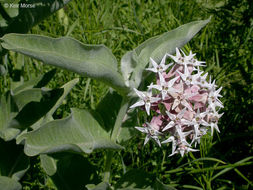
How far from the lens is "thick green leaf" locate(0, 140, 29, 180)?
1347mm

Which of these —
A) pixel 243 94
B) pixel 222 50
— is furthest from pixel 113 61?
pixel 222 50

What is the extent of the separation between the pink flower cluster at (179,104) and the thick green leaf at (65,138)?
0.56 feet

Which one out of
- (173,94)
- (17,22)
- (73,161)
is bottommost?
(73,161)

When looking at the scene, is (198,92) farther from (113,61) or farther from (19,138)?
(19,138)

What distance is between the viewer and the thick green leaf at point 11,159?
135cm

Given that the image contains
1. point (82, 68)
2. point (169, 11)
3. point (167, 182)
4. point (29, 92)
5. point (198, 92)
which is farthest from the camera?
point (169, 11)

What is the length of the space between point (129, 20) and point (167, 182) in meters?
1.20

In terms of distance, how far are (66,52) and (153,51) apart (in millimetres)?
305

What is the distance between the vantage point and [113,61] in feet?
3.45

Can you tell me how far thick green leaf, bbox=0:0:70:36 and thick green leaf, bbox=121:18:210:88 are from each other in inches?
14.9

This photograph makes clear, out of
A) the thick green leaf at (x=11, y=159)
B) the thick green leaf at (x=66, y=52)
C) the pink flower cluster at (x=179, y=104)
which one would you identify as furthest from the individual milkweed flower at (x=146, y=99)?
the thick green leaf at (x=11, y=159)

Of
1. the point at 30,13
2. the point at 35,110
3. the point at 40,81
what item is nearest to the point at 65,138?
the point at 35,110

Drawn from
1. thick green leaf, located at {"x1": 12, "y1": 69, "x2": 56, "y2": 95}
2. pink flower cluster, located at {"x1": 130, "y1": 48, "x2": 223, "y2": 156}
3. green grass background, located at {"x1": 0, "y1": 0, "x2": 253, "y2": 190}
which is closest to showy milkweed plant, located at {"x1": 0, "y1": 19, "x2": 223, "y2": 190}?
pink flower cluster, located at {"x1": 130, "y1": 48, "x2": 223, "y2": 156}

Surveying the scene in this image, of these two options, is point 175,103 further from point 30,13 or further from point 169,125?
point 30,13
